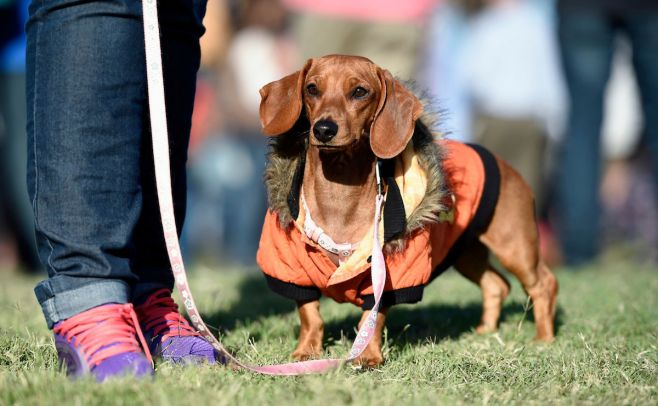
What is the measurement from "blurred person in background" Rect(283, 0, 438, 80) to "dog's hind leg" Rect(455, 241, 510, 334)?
237 cm

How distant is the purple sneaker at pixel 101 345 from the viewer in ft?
7.43

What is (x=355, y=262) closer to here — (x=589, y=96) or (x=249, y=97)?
(x=589, y=96)

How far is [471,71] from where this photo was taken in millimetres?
7508

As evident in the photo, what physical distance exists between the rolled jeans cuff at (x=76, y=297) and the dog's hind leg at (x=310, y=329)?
0.74 metres

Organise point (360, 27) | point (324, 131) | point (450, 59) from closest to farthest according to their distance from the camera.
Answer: point (324, 131)
point (360, 27)
point (450, 59)

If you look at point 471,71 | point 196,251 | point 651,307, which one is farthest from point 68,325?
point 196,251

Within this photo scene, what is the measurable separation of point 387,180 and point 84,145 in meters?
1.05

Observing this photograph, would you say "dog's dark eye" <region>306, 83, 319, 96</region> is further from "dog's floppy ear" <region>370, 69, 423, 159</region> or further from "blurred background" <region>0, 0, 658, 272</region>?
"blurred background" <region>0, 0, 658, 272</region>

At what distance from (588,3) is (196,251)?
17.3 ft

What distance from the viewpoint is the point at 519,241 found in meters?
3.58

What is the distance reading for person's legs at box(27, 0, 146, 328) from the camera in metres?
2.37

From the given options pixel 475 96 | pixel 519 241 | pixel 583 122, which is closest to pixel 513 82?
pixel 475 96

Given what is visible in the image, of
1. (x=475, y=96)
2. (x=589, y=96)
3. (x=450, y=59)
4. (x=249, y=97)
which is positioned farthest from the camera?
(x=450, y=59)

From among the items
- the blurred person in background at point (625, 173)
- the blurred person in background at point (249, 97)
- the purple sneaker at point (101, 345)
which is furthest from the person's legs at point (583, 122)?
the purple sneaker at point (101, 345)
